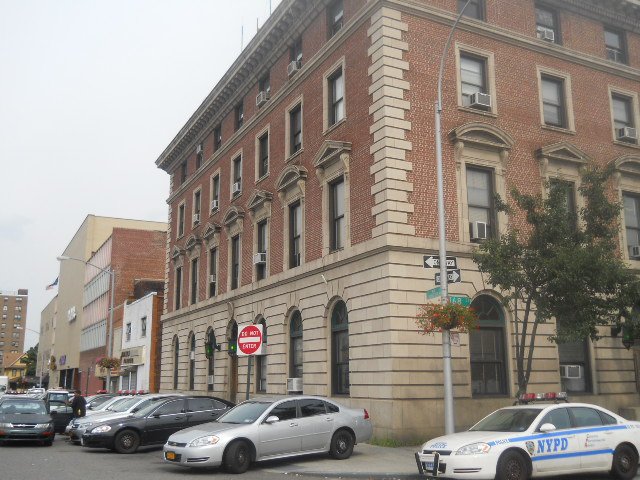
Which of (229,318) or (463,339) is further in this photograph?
(229,318)

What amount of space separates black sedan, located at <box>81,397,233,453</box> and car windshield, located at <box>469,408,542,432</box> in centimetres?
898

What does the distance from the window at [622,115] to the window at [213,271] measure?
19.6 m

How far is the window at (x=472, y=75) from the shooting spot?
22875 mm

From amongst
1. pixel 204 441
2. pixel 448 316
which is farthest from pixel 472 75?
pixel 204 441

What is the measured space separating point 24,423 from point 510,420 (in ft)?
48.4

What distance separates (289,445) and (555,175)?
543 inches

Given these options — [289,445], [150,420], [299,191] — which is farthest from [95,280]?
[289,445]

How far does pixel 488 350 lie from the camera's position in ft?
69.9

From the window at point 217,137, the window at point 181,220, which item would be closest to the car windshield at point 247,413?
the window at point 217,137

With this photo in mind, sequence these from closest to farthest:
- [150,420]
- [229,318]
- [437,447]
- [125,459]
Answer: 1. [437,447]
2. [125,459]
3. [150,420]
4. [229,318]

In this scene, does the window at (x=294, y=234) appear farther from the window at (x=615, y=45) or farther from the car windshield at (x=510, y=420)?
the car windshield at (x=510, y=420)

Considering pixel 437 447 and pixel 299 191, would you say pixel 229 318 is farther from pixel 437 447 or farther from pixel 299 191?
pixel 437 447

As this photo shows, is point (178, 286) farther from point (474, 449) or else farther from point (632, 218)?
point (474, 449)

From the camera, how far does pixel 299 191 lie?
2606cm
